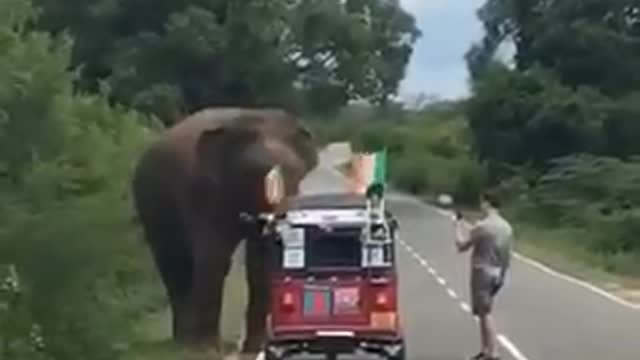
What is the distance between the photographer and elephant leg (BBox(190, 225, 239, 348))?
23.5m

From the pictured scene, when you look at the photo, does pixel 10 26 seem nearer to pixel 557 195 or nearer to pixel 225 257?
pixel 225 257

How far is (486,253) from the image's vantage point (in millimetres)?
21625

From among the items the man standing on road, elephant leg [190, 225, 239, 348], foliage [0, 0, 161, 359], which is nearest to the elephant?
elephant leg [190, 225, 239, 348]

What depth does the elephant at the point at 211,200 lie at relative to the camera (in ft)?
77.3

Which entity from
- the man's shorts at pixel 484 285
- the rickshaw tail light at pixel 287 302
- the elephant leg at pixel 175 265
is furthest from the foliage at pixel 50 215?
the elephant leg at pixel 175 265

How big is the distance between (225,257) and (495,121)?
52610 mm

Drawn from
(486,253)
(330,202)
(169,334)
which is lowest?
(169,334)

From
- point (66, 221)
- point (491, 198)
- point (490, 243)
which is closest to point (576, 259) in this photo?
point (491, 198)

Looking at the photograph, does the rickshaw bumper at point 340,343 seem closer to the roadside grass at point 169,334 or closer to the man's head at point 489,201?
the roadside grass at point 169,334

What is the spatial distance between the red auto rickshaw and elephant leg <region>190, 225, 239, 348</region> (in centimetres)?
278

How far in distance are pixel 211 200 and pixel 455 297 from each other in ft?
37.7

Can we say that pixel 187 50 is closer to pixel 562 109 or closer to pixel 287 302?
pixel 562 109

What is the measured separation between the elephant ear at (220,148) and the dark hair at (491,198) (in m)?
3.15

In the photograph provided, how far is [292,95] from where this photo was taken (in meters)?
58.4
